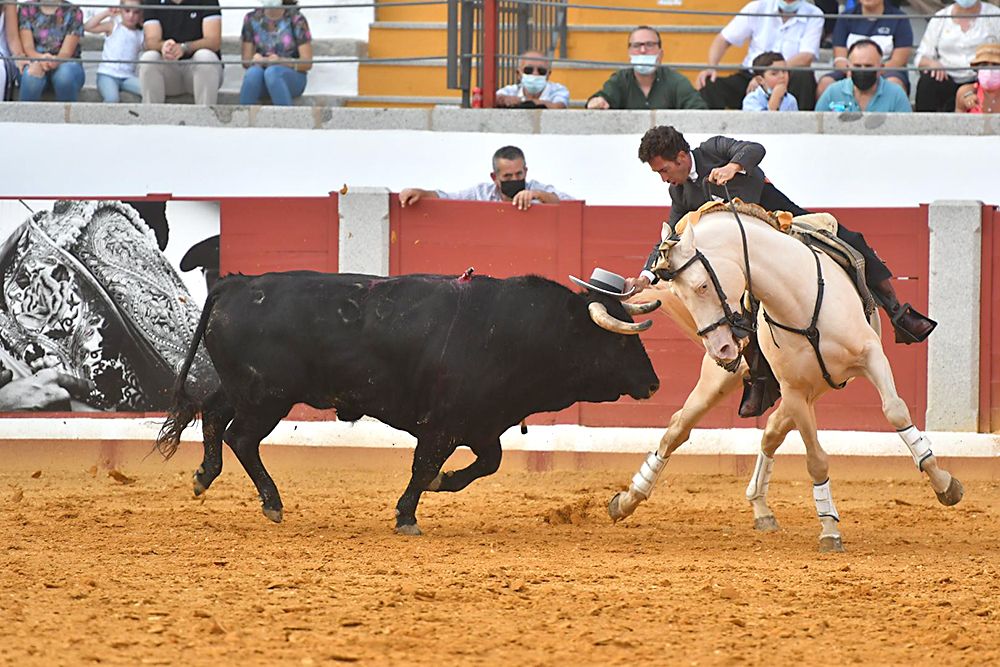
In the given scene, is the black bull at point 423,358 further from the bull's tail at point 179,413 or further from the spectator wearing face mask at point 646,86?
the spectator wearing face mask at point 646,86

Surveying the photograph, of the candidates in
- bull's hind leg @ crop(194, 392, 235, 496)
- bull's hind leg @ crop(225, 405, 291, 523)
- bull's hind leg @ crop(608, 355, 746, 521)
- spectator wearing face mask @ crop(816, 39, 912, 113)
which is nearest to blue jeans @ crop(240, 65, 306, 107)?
spectator wearing face mask @ crop(816, 39, 912, 113)

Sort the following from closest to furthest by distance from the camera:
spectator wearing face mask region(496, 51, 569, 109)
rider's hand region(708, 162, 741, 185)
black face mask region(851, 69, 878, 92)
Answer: rider's hand region(708, 162, 741, 185) → black face mask region(851, 69, 878, 92) → spectator wearing face mask region(496, 51, 569, 109)

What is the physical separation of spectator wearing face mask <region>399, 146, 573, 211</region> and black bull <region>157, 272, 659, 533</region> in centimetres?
256

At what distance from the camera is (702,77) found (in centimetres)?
1211

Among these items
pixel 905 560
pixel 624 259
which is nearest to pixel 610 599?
pixel 905 560

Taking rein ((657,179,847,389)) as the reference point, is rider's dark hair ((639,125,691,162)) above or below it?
above

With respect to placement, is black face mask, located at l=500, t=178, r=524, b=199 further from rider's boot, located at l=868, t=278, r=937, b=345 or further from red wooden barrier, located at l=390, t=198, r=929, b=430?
rider's boot, located at l=868, t=278, r=937, b=345

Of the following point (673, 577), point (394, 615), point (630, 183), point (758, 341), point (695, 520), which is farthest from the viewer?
point (630, 183)

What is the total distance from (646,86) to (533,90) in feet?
2.76

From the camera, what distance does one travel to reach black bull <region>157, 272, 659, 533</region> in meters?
7.85

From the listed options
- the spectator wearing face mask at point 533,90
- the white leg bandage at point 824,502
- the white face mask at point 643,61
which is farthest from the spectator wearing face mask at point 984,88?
the white leg bandage at point 824,502

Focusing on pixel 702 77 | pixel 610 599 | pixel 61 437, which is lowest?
pixel 61 437

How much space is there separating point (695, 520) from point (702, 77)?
4582 mm

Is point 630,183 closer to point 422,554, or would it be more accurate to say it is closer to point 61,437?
point 61,437
